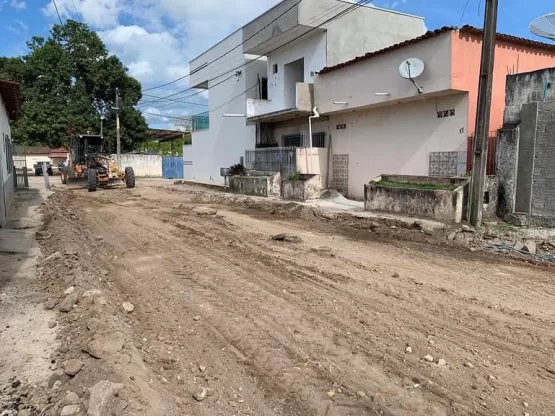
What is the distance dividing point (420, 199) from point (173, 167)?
31.9 meters

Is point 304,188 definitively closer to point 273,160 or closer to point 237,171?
point 273,160

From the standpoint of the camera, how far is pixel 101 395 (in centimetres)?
315

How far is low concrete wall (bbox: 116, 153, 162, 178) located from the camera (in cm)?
4173

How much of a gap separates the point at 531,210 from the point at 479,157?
5.92 ft

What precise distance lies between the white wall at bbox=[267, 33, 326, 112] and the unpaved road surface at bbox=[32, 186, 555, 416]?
40.9 feet

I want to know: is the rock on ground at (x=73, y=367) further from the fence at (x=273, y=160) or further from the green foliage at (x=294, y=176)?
the fence at (x=273, y=160)

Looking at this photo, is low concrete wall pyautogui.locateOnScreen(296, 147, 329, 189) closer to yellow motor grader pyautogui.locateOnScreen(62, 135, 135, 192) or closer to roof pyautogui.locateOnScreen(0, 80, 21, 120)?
roof pyautogui.locateOnScreen(0, 80, 21, 120)

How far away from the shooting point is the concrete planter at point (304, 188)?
16.5m

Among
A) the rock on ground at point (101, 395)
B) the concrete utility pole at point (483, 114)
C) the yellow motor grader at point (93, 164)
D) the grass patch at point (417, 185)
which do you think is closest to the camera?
the rock on ground at point (101, 395)

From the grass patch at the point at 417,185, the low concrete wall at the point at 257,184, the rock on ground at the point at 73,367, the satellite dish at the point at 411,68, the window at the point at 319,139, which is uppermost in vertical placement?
the satellite dish at the point at 411,68

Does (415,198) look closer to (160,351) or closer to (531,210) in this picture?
(531,210)

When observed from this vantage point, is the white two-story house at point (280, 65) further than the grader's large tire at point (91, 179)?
No

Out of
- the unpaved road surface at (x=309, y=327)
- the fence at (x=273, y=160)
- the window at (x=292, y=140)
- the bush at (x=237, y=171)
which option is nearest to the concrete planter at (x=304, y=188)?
the fence at (x=273, y=160)

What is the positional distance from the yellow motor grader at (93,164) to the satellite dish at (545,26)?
19.9 meters
